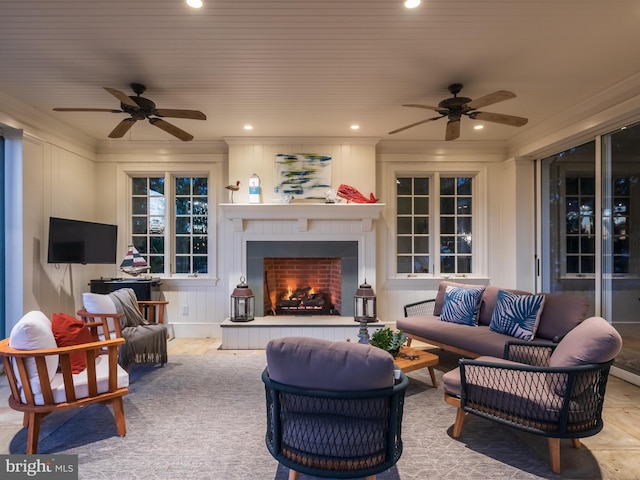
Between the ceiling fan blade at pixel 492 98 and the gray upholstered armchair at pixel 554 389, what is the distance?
5.57 ft

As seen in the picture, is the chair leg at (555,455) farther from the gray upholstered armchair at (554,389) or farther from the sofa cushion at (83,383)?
the sofa cushion at (83,383)

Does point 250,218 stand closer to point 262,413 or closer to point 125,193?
point 125,193

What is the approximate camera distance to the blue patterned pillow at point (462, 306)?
3.89m

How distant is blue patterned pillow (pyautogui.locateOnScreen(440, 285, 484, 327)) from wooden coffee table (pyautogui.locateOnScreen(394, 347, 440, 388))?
0.82 meters

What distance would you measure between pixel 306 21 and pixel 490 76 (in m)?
1.77

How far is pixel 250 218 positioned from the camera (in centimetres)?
494

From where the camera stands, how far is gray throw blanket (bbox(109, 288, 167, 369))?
3.46 m

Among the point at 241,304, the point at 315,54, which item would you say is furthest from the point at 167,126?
the point at 241,304

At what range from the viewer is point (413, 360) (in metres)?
3.10

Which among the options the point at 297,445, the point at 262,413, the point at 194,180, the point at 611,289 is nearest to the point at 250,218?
the point at 194,180

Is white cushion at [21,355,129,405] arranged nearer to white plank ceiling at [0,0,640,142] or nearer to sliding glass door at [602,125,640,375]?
white plank ceiling at [0,0,640,142]

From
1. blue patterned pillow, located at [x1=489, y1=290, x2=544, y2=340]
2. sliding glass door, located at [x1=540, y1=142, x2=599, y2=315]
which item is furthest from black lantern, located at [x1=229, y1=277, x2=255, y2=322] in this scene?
sliding glass door, located at [x1=540, y1=142, x2=599, y2=315]

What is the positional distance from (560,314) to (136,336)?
3.93 metres

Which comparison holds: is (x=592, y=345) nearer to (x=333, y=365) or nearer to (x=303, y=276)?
(x=333, y=365)
